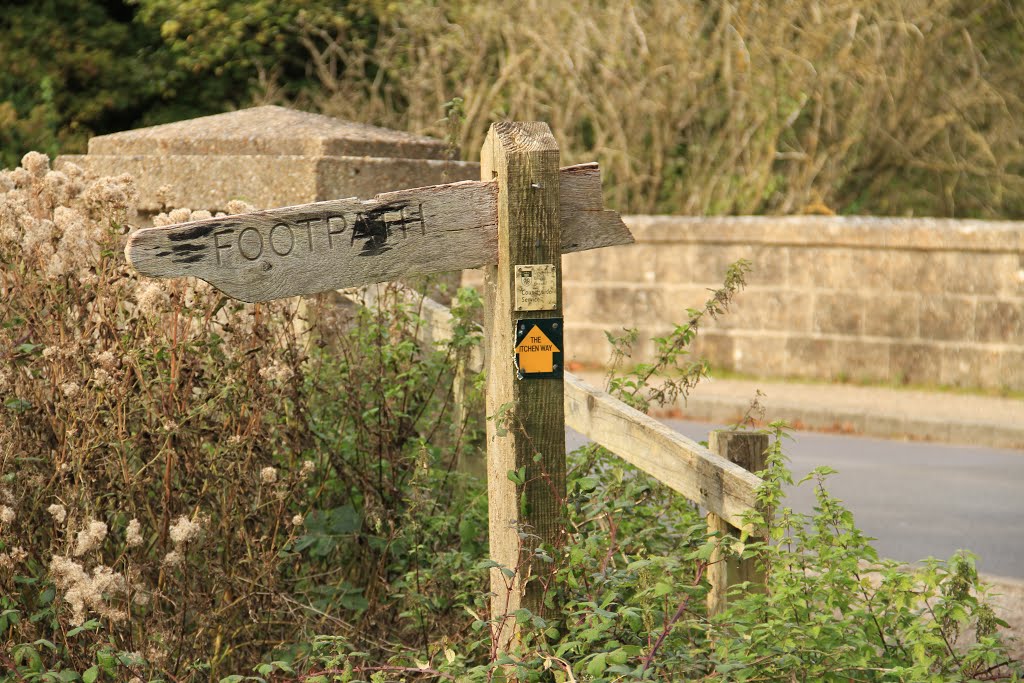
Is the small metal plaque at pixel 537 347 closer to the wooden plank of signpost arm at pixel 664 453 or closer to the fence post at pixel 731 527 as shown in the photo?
the wooden plank of signpost arm at pixel 664 453

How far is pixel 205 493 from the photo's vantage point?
148 inches

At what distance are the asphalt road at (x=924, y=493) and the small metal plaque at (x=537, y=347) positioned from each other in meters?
2.99

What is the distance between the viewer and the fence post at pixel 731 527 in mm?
3764

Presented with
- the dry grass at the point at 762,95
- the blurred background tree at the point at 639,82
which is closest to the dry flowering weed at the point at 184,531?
the blurred background tree at the point at 639,82

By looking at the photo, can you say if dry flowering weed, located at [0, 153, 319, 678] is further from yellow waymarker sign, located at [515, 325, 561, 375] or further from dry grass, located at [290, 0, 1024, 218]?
dry grass, located at [290, 0, 1024, 218]

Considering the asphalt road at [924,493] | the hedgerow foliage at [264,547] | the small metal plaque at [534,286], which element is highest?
the small metal plaque at [534,286]

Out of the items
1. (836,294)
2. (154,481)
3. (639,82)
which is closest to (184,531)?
(154,481)

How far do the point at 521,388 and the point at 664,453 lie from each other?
64 cm

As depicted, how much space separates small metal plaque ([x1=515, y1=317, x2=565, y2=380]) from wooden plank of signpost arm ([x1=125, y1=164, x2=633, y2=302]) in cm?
19

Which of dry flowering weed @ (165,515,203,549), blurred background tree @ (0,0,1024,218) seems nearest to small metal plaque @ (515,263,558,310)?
dry flowering weed @ (165,515,203,549)

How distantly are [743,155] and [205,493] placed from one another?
10785 mm

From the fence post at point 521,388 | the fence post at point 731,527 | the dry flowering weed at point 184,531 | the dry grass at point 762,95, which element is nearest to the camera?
the fence post at point 521,388

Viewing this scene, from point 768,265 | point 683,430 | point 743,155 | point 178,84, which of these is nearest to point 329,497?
point 683,430

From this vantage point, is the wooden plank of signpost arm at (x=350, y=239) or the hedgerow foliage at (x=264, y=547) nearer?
the wooden plank of signpost arm at (x=350, y=239)
